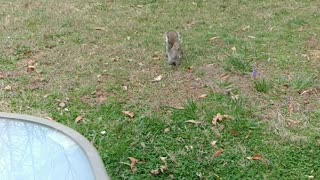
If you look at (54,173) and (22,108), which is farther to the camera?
(22,108)

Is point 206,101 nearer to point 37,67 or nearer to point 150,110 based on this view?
point 150,110

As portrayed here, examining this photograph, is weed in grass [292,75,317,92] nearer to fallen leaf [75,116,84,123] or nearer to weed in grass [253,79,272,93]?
weed in grass [253,79,272,93]

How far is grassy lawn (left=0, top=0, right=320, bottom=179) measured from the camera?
2.75 meters

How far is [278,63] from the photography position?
378 centimetres

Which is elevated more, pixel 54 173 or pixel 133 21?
pixel 54 173

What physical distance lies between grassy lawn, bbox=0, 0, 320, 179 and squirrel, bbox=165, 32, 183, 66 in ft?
0.25

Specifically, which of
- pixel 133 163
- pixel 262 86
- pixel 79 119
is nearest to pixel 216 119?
pixel 262 86

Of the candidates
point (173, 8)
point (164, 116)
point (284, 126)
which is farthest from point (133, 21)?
point (284, 126)

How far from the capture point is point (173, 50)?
12.3 feet

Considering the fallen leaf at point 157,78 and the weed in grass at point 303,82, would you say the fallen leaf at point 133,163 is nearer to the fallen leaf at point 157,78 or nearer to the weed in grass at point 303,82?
the fallen leaf at point 157,78

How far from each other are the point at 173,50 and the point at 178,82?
30 cm

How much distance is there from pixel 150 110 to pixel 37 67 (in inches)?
44.5

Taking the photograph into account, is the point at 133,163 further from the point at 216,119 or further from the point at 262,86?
the point at 262,86

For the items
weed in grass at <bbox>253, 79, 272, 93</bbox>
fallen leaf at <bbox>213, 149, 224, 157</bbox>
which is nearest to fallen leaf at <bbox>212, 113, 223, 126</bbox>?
fallen leaf at <bbox>213, 149, 224, 157</bbox>
